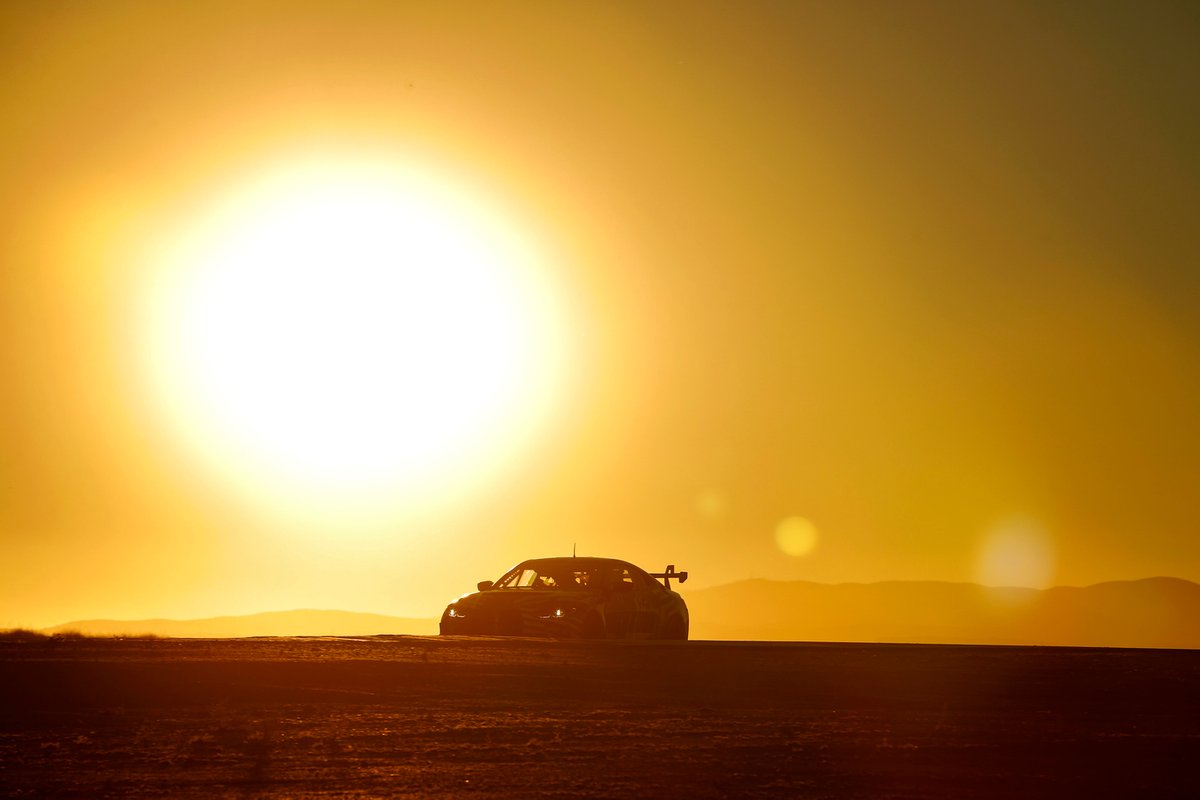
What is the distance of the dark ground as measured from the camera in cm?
907

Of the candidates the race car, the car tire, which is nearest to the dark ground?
the race car

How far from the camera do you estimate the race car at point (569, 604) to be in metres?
23.0

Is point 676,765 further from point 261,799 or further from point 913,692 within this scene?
point 913,692

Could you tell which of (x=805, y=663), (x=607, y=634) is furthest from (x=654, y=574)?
(x=805, y=663)

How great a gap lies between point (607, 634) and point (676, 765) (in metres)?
13.6

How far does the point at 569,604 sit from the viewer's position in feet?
75.8

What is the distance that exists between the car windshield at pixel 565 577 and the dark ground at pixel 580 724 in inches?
194

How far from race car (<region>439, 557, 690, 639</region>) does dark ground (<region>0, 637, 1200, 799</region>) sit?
424 centimetres

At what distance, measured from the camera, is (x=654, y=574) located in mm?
26234

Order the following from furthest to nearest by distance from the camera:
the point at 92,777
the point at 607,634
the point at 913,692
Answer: the point at 607,634
the point at 913,692
the point at 92,777

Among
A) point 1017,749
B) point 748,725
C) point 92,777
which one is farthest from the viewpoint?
point 748,725

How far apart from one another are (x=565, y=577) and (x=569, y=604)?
2.85 feet

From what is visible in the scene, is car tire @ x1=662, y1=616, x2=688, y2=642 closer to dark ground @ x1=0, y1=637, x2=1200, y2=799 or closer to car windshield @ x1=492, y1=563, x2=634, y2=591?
car windshield @ x1=492, y1=563, x2=634, y2=591

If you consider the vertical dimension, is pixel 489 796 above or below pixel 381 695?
below
